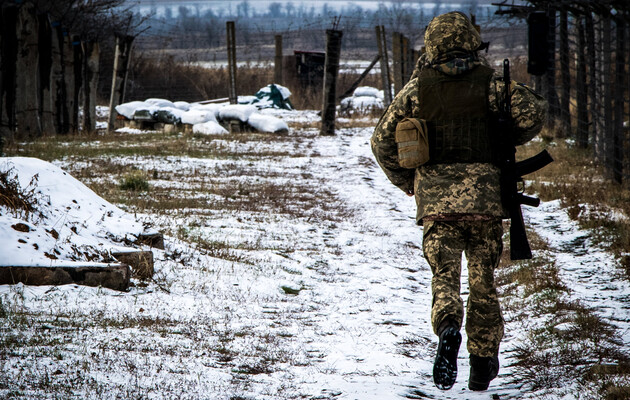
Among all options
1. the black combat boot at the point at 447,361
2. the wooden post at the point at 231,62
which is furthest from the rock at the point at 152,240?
the wooden post at the point at 231,62

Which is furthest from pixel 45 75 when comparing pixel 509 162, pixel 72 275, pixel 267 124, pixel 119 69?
pixel 509 162

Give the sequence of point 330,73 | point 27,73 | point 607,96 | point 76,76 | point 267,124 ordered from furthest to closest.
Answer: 1. point 267,124
2. point 330,73
3. point 76,76
4. point 27,73
5. point 607,96

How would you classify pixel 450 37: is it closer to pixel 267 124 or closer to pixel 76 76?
pixel 76 76

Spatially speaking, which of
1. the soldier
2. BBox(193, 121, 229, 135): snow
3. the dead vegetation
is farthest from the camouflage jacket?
BBox(193, 121, 229, 135): snow

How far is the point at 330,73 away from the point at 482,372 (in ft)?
52.5

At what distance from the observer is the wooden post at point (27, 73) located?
13.8 metres

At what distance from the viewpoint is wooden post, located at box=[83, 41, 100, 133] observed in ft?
57.9

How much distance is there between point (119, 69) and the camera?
19.5 metres

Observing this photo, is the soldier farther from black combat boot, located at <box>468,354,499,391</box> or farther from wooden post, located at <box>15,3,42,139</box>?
wooden post, located at <box>15,3,42,139</box>

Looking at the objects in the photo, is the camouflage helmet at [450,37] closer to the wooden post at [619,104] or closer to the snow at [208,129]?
the wooden post at [619,104]

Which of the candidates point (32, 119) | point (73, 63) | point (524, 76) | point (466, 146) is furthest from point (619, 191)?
point (524, 76)

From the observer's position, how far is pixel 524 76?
97.0 feet

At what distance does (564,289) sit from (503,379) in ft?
6.87

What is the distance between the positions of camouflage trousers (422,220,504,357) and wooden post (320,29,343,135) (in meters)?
15.5
